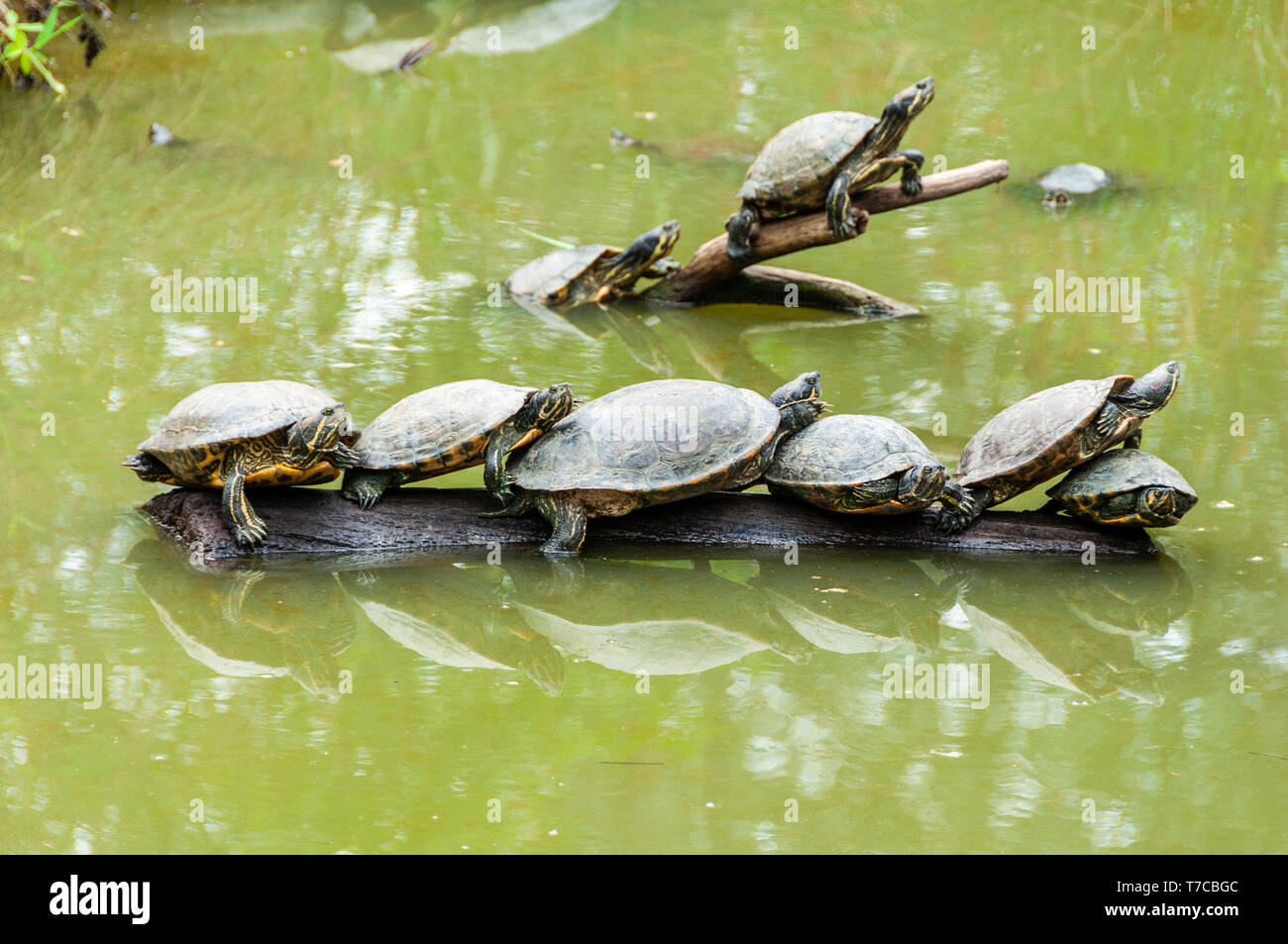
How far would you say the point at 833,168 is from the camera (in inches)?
278

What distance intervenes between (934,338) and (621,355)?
69.3 inches

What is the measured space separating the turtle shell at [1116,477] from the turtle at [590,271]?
3678 millimetres

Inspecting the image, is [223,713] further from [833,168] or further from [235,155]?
[235,155]

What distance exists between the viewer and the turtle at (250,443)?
4586 mm

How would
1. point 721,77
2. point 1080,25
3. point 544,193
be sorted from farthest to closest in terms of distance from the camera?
1. point 1080,25
2. point 721,77
3. point 544,193

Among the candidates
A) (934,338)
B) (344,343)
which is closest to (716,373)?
(934,338)

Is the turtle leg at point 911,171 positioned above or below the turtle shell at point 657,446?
above

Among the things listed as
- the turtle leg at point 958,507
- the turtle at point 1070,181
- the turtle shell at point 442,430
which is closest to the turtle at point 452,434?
the turtle shell at point 442,430

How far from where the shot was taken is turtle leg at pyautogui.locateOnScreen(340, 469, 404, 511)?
489 cm

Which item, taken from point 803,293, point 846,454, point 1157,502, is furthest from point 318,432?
point 803,293

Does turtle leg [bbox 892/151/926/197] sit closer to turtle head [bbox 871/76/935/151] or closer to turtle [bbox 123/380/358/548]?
turtle head [bbox 871/76/935/151]

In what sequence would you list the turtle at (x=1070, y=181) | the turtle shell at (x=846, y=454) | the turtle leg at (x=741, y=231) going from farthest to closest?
the turtle at (x=1070, y=181) → the turtle leg at (x=741, y=231) → the turtle shell at (x=846, y=454)

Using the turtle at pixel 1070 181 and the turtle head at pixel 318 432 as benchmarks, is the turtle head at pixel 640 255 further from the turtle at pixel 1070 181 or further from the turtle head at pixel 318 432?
the turtle head at pixel 318 432

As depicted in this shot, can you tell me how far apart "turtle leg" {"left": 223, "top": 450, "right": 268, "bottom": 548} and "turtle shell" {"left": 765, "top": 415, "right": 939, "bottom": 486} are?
1921 millimetres
